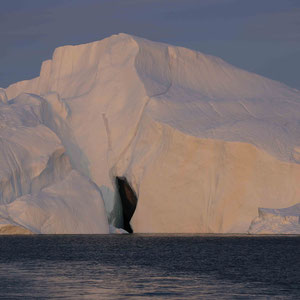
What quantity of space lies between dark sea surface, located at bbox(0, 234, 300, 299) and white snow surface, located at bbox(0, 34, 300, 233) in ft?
9.76

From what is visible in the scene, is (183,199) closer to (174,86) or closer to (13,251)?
(174,86)

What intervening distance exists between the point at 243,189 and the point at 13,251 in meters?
14.1

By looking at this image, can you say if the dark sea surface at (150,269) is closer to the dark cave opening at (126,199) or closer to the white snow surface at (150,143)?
the white snow surface at (150,143)

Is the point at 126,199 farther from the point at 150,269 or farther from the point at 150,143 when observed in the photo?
the point at 150,269

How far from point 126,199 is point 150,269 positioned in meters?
23.2

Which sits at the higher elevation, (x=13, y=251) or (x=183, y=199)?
(x=183, y=199)

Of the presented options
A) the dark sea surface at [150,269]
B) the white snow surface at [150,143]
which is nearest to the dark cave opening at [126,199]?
the white snow surface at [150,143]

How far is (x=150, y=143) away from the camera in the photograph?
45594 mm

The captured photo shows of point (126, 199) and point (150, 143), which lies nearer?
point (150, 143)

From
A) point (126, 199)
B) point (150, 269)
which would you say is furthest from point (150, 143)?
point (150, 269)

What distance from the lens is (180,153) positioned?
143 feet

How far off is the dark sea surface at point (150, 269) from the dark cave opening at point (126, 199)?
7.31 m

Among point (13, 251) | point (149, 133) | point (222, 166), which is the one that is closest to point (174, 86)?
point (149, 133)

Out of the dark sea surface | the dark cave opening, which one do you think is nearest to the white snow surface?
the dark cave opening
